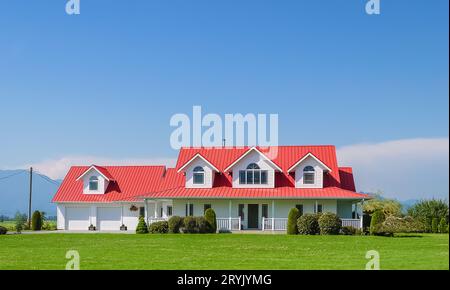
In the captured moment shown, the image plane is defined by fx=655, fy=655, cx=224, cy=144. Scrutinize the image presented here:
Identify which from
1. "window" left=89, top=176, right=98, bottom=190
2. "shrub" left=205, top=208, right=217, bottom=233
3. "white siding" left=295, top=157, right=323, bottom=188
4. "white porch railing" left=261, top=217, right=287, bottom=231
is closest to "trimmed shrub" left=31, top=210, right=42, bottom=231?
"window" left=89, top=176, right=98, bottom=190

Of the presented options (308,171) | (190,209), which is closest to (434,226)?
(308,171)

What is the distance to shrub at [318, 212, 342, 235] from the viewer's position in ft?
129

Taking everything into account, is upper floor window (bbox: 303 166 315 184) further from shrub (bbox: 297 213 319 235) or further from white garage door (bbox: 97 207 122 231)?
white garage door (bbox: 97 207 122 231)

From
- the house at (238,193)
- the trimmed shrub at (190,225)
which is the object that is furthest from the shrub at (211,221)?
the house at (238,193)

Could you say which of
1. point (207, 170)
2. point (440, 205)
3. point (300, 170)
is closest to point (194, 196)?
point (207, 170)

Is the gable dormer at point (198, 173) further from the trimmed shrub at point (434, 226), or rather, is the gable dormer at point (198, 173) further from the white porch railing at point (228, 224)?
the trimmed shrub at point (434, 226)

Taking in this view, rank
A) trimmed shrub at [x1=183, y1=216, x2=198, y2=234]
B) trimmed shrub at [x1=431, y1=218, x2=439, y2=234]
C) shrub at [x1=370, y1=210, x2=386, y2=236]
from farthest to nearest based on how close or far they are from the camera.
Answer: trimmed shrub at [x1=431, y1=218, x2=439, y2=234]
trimmed shrub at [x1=183, y1=216, x2=198, y2=234]
shrub at [x1=370, y1=210, x2=386, y2=236]

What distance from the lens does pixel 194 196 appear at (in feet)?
147

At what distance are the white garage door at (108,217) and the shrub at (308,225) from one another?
1790 cm

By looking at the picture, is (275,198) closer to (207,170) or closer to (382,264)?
(207,170)

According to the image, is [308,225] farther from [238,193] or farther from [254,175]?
[254,175]

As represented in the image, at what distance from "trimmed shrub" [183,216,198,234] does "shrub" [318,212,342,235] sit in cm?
791

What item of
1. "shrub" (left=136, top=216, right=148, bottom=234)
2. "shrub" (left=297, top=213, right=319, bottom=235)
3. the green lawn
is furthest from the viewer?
"shrub" (left=136, top=216, right=148, bottom=234)
